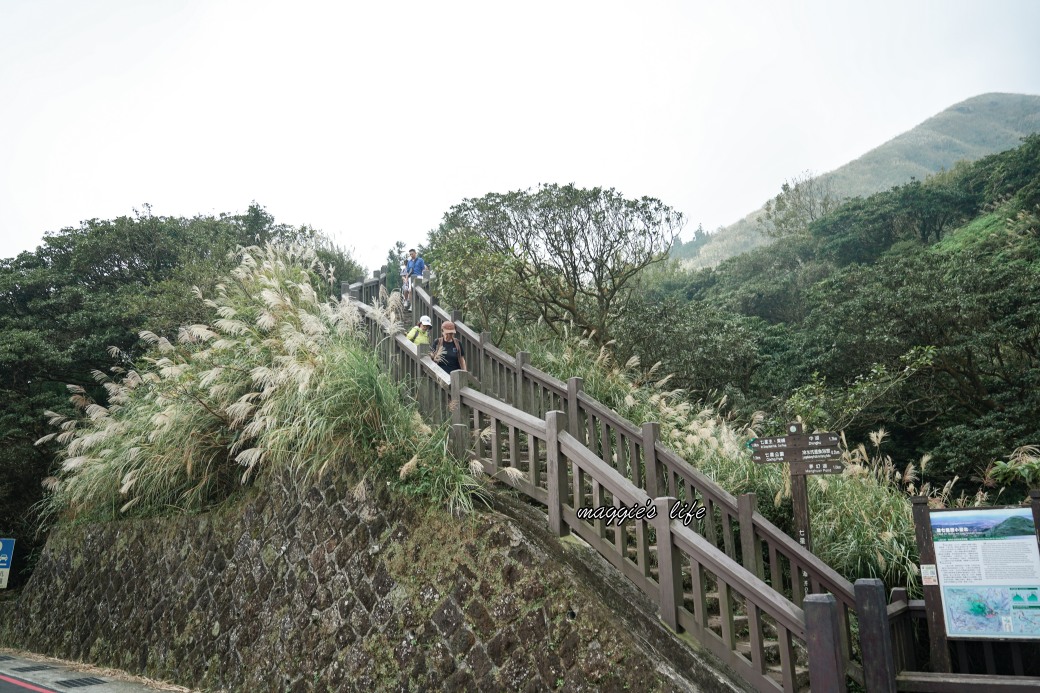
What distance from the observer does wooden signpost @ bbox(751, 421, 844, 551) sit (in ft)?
22.0

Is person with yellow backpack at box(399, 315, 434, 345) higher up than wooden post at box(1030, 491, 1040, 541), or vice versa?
person with yellow backpack at box(399, 315, 434, 345)

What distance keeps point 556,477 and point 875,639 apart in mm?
2715

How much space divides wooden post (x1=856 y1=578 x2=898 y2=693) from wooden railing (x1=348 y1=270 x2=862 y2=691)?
0.58 feet

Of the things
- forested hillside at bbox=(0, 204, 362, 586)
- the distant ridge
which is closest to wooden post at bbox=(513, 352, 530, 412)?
forested hillside at bbox=(0, 204, 362, 586)

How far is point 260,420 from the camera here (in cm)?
763

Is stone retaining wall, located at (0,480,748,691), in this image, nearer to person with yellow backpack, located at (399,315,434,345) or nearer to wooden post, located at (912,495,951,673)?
wooden post, located at (912,495,951,673)

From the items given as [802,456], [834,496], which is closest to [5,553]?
[802,456]

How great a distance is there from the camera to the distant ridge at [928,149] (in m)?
94.4

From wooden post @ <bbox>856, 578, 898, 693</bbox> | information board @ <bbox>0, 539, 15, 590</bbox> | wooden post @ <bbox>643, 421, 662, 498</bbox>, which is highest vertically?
wooden post @ <bbox>643, 421, 662, 498</bbox>

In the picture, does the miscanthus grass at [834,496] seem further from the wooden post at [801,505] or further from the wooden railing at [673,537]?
the wooden post at [801,505]

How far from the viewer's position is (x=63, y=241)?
19938 mm

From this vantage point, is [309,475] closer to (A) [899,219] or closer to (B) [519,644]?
(B) [519,644]

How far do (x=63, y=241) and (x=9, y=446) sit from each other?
764 cm

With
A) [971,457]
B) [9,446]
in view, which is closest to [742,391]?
[971,457]
